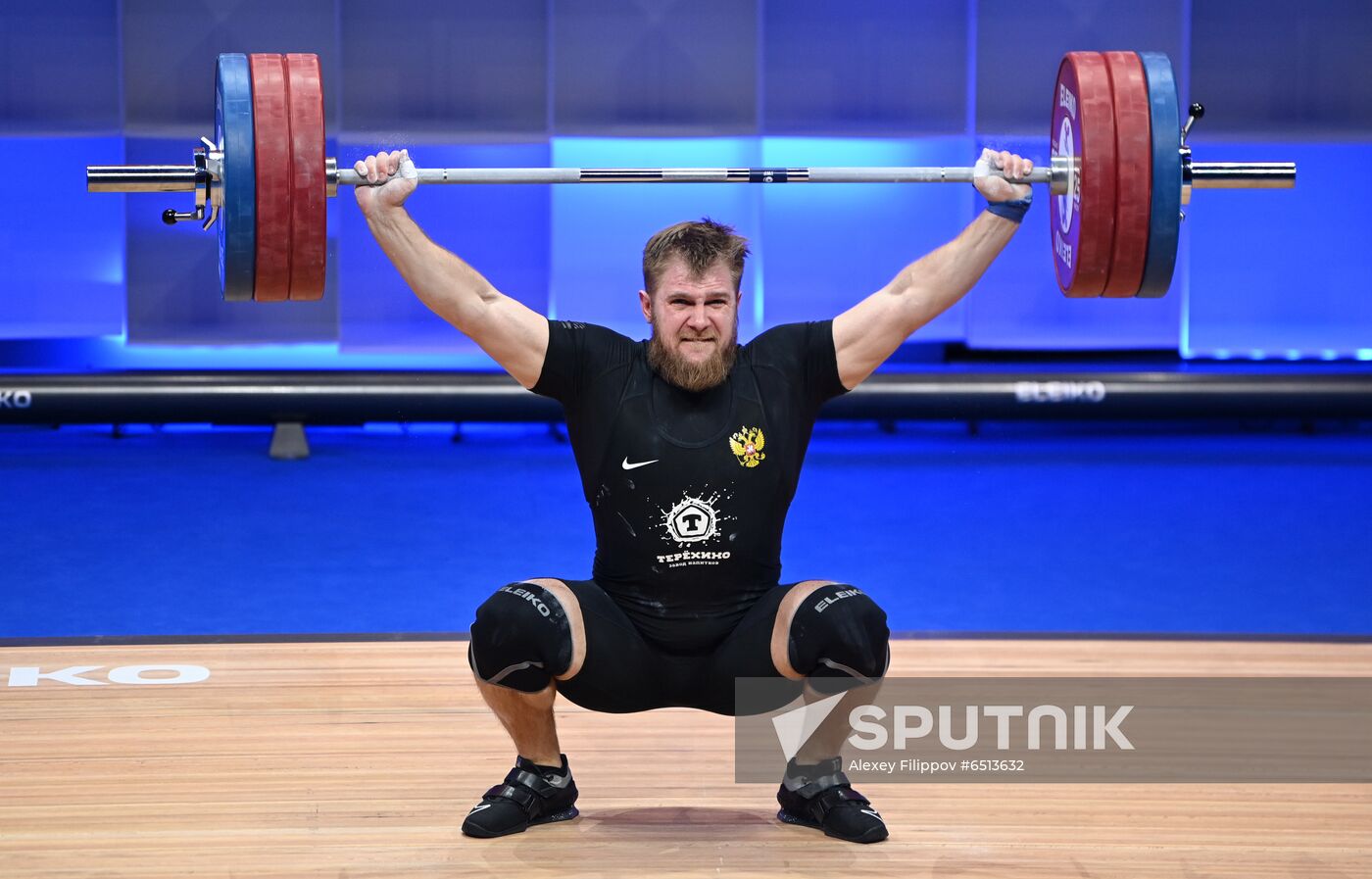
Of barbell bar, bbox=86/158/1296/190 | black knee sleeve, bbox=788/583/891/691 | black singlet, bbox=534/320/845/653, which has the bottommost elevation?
black knee sleeve, bbox=788/583/891/691

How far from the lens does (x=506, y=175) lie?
8.94ft

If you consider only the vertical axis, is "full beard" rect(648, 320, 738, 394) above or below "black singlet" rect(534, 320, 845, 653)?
above

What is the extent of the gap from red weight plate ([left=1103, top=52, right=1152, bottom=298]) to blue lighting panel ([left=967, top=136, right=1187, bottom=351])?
5.20 meters

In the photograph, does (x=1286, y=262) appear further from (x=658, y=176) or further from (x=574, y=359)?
(x=574, y=359)

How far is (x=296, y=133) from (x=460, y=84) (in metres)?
5.39

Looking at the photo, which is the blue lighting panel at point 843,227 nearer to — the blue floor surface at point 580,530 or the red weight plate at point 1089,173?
the blue floor surface at point 580,530

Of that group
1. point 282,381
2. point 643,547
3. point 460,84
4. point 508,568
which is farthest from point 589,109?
point 643,547

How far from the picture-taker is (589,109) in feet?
26.1

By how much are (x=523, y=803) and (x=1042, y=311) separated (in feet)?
19.5

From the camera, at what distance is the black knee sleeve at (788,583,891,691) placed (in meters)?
2.53

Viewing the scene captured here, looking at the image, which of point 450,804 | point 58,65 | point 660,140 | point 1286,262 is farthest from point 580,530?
point 1286,262

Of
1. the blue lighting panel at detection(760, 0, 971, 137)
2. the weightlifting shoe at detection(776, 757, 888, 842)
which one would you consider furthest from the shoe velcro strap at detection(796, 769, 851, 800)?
the blue lighting panel at detection(760, 0, 971, 137)

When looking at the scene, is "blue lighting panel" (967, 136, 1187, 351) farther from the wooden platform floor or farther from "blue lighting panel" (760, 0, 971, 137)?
the wooden platform floor

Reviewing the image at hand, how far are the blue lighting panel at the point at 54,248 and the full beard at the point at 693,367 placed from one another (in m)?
5.83
